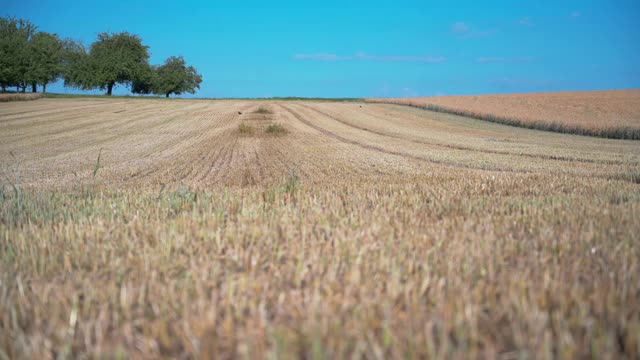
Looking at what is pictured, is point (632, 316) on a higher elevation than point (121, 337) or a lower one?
higher

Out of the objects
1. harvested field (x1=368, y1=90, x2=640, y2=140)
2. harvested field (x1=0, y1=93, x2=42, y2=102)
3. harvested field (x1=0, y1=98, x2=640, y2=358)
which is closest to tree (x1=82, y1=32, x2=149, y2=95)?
harvested field (x1=0, y1=93, x2=42, y2=102)

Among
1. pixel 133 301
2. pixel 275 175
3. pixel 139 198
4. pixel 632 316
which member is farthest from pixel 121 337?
pixel 275 175

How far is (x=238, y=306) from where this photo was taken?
6.85 ft

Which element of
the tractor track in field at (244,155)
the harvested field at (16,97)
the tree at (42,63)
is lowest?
the tractor track in field at (244,155)

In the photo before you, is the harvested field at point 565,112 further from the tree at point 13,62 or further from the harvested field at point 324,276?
the tree at point 13,62

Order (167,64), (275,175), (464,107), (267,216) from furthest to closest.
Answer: (167,64) < (464,107) < (275,175) < (267,216)

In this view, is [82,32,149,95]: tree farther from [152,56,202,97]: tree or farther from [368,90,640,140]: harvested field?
[368,90,640,140]: harvested field

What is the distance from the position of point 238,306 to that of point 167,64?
3852 inches

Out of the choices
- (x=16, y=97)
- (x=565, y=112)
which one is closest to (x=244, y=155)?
(x=565, y=112)

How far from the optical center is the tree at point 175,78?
88312mm

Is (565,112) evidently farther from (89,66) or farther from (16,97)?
(89,66)

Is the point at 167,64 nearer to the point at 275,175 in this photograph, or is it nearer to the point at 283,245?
the point at 275,175

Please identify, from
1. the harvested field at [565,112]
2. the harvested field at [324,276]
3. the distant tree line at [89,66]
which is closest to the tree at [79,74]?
the distant tree line at [89,66]

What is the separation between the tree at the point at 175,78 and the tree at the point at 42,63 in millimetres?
15660
